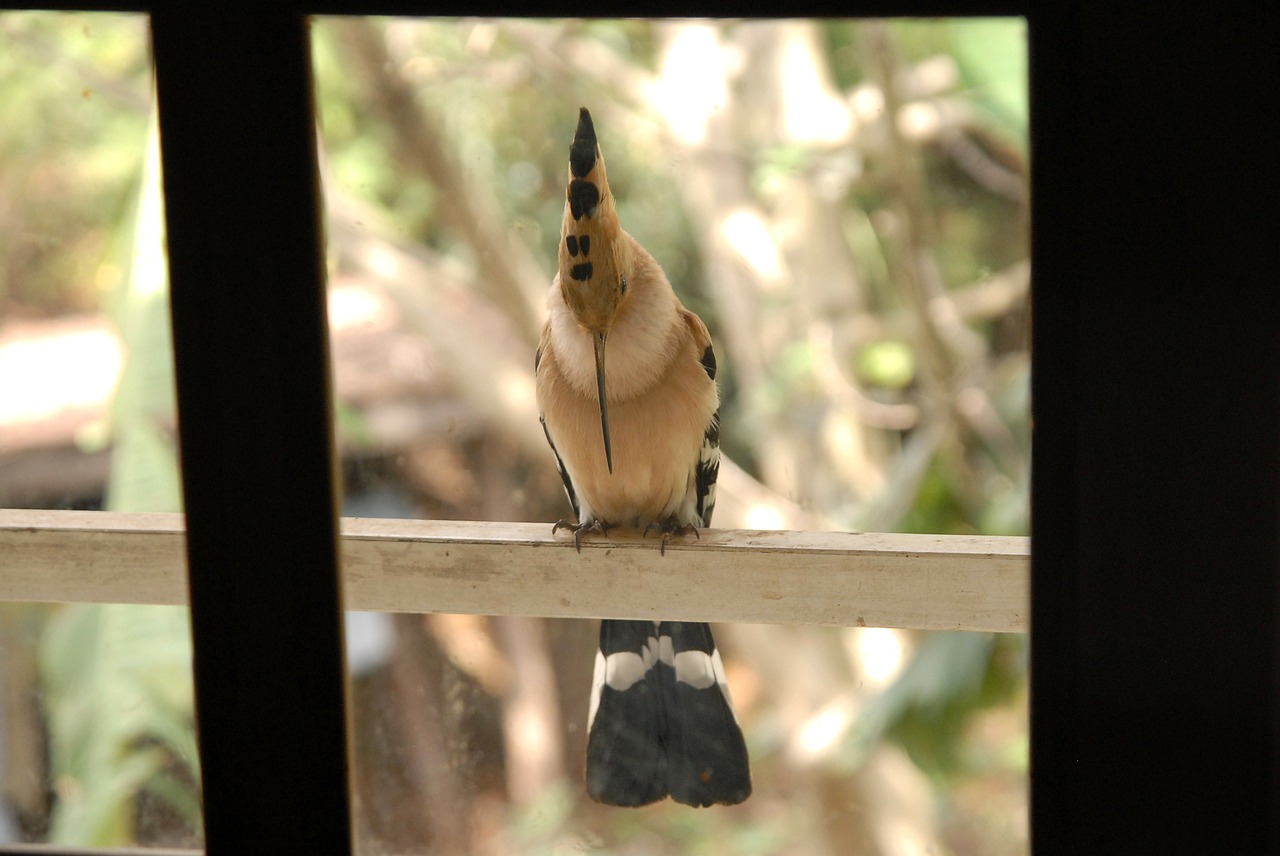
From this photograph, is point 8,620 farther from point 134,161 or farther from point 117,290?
point 134,161

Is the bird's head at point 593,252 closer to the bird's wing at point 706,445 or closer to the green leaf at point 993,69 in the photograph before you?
the bird's wing at point 706,445

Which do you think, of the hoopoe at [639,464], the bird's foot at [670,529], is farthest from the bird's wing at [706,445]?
the bird's foot at [670,529]

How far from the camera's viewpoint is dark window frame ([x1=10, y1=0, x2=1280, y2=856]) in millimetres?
758

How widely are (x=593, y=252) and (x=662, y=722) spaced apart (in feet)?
2.53

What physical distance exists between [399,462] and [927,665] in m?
1.98

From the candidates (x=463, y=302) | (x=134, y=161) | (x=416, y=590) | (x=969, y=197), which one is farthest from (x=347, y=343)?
(x=416, y=590)

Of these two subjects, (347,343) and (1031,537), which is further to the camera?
(347,343)

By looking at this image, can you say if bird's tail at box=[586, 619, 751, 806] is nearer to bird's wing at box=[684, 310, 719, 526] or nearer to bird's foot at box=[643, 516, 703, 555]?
bird's foot at box=[643, 516, 703, 555]

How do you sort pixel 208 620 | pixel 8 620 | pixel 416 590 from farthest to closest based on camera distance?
pixel 8 620
pixel 416 590
pixel 208 620

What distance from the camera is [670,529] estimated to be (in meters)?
1.95

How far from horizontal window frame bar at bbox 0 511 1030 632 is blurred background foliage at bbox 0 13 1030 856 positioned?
1.61 meters

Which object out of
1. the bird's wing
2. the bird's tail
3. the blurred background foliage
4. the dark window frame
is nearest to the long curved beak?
the bird's wing

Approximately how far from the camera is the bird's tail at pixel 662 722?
177 cm

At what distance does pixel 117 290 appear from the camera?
348 centimetres
